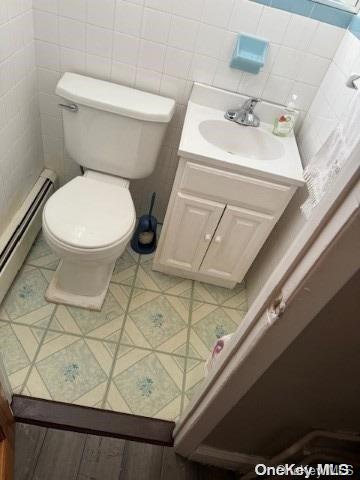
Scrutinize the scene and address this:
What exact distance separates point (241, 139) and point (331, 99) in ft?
1.32

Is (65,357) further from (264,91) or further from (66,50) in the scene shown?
(264,91)

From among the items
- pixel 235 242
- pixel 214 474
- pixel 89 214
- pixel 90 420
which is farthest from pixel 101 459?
pixel 235 242

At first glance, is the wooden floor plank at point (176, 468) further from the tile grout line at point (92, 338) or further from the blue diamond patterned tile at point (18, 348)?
the blue diamond patterned tile at point (18, 348)

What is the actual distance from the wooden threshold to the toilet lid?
1.96 feet

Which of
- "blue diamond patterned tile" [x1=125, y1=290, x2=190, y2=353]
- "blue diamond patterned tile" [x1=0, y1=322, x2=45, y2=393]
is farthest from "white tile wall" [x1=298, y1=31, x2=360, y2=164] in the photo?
"blue diamond patterned tile" [x1=0, y1=322, x2=45, y2=393]

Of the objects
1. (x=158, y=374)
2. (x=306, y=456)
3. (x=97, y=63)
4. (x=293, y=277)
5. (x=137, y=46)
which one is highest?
(x=293, y=277)

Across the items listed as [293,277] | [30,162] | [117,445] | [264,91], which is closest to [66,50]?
[30,162]

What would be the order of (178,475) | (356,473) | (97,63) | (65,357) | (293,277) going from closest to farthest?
(293,277) → (356,473) → (178,475) → (65,357) → (97,63)

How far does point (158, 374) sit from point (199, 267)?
54 cm

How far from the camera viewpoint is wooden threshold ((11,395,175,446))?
117 centimetres

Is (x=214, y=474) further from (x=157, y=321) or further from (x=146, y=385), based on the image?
(x=157, y=321)

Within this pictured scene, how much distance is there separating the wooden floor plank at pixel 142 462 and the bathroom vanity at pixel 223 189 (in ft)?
2.61

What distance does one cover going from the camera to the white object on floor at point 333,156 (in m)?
1.02

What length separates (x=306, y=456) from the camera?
84 cm
